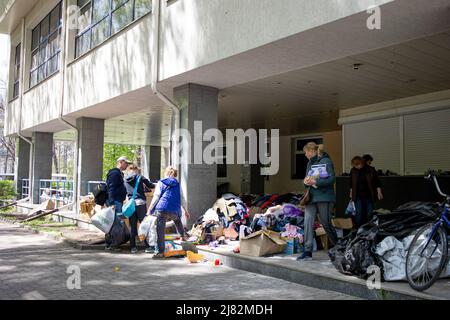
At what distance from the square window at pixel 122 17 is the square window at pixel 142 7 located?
11.6 inches

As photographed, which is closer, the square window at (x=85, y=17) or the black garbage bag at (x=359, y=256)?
the black garbage bag at (x=359, y=256)

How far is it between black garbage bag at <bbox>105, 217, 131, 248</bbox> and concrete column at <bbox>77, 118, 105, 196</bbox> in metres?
5.88

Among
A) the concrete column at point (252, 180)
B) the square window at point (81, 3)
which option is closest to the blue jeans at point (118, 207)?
the square window at point (81, 3)

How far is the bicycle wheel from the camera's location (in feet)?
16.1

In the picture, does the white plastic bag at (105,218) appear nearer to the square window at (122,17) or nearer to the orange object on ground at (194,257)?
the orange object on ground at (194,257)

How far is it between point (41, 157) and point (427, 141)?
1511cm

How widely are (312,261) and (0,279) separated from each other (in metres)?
4.61

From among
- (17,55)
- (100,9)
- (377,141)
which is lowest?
(377,141)

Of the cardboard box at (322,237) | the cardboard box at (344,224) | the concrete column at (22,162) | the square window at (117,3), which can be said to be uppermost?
the square window at (117,3)

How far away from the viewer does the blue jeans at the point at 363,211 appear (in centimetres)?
858

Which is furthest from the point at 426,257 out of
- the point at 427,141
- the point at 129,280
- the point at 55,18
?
the point at 55,18

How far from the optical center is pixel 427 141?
12234 millimetres

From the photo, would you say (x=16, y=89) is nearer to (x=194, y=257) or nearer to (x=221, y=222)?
(x=221, y=222)

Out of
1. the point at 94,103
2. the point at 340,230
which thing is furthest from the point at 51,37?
the point at 340,230
